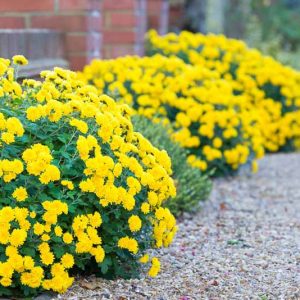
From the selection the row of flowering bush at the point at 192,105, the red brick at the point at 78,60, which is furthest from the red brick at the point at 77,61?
the row of flowering bush at the point at 192,105

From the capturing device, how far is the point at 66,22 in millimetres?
6430

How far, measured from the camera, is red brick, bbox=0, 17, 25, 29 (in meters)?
6.34

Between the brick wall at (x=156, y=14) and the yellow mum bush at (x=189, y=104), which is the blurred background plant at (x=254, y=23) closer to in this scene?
the brick wall at (x=156, y=14)

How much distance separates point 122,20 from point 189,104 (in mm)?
1798

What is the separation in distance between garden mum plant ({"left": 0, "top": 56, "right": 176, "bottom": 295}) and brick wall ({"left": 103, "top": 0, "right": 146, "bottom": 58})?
411cm

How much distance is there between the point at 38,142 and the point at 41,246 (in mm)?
466

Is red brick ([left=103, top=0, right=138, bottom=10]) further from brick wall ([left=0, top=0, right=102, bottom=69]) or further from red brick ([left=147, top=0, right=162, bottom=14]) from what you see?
red brick ([left=147, top=0, right=162, bottom=14])

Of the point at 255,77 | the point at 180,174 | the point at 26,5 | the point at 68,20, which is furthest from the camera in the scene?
the point at 255,77

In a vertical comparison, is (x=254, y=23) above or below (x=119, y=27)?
below

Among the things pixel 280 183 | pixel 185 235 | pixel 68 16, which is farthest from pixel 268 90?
pixel 185 235

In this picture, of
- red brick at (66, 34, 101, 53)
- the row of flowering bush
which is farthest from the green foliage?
red brick at (66, 34, 101, 53)

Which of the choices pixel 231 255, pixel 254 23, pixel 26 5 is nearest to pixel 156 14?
pixel 26 5

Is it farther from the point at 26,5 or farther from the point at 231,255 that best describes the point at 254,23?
the point at 231,255

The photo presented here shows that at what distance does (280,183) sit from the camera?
21.8 ft
